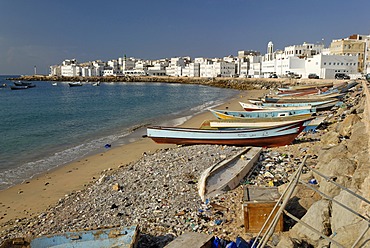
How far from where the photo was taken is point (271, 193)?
20.4 ft

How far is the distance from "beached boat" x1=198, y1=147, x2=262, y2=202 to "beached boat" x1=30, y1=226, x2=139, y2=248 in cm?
236

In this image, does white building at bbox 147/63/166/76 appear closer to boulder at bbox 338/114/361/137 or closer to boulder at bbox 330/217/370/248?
boulder at bbox 338/114/361/137

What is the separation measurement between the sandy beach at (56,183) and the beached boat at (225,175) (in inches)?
170

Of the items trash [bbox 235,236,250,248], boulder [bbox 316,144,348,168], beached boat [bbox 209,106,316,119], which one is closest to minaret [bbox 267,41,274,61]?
beached boat [bbox 209,106,316,119]

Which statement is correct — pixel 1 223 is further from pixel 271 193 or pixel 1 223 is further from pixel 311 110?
pixel 311 110

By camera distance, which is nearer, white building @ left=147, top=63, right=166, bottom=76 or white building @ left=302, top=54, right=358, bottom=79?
white building @ left=302, top=54, right=358, bottom=79

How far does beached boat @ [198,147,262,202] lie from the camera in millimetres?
7445

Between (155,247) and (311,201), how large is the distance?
10.3 feet

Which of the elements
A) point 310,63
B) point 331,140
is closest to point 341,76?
point 310,63

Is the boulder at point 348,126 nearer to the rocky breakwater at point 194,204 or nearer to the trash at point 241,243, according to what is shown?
the rocky breakwater at point 194,204

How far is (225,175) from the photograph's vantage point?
26.8ft

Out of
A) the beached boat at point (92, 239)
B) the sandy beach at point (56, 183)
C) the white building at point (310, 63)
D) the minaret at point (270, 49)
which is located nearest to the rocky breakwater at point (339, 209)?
the beached boat at point (92, 239)

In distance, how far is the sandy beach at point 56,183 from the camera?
8.43 meters

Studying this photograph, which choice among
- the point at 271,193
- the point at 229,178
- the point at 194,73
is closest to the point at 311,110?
the point at 229,178
